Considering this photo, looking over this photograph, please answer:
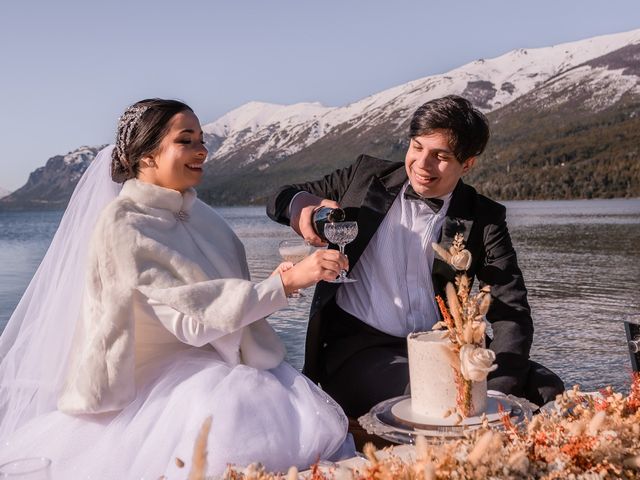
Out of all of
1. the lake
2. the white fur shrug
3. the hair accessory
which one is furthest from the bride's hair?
the lake

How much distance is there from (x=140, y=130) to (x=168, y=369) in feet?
4.01

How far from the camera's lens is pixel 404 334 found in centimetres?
485

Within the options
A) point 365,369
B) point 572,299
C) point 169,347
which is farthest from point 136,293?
point 572,299

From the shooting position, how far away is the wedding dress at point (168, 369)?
Answer: 142 inches

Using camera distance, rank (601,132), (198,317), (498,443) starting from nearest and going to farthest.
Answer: (498,443) → (198,317) → (601,132)

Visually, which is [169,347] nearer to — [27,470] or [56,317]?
[56,317]

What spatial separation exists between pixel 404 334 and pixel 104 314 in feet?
6.29

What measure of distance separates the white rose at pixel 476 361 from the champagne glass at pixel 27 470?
160 cm

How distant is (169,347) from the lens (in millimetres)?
4020

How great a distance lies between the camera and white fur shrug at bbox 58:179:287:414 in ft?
12.1

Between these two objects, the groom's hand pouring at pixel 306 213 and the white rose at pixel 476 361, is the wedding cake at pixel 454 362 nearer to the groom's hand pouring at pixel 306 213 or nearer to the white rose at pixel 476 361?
the white rose at pixel 476 361

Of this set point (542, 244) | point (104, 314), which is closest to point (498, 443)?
point (104, 314)

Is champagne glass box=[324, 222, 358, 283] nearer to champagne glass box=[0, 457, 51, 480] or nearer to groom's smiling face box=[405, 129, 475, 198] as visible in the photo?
groom's smiling face box=[405, 129, 475, 198]

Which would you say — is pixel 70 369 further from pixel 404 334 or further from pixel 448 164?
pixel 448 164
